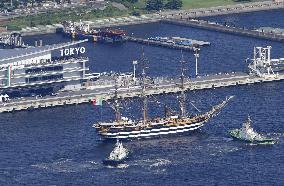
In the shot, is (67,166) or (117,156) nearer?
(67,166)

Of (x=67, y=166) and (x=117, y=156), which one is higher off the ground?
(x=117, y=156)

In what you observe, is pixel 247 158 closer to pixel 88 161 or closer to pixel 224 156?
pixel 224 156

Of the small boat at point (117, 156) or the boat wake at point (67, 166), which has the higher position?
the small boat at point (117, 156)

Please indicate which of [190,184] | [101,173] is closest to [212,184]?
[190,184]

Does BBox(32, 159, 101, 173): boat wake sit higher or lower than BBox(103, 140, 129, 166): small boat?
lower

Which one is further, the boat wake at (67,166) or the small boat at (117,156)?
the small boat at (117,156)

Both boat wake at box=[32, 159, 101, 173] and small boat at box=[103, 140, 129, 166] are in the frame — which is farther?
small boat at box=[103, 140, 129, 166]

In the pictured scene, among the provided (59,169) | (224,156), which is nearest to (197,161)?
(224,156)

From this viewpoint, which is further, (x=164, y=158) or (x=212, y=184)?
(x=164, y=158)
